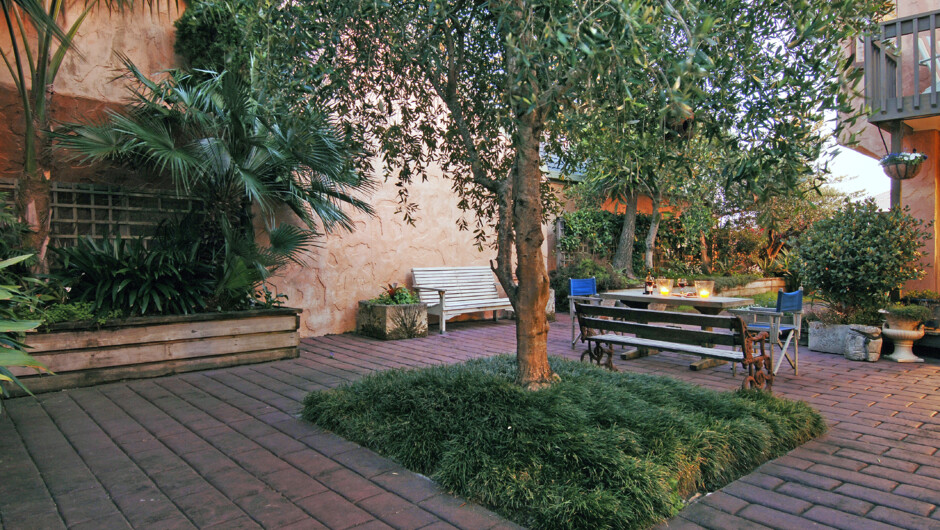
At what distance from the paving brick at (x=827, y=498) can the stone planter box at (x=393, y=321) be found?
18.2ft

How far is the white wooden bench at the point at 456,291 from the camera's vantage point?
853cm

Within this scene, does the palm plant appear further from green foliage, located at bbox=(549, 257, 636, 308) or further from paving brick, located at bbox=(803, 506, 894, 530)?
green foliage, located at bbox=(549, 257, 636, 308)

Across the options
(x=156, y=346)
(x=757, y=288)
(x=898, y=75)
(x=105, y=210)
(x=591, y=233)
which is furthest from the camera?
(x=757, y=288)

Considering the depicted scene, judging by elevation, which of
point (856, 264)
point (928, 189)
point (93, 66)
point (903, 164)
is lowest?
point (856, 264)

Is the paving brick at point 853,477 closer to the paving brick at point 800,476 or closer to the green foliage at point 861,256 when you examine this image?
the paving brick at point 800,476

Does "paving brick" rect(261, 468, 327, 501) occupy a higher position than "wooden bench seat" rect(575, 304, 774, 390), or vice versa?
"wooden bench seat" rect(575, 304, 774, 390)

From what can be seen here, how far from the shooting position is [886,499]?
2.81m

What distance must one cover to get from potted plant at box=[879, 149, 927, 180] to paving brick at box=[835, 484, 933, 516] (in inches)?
231

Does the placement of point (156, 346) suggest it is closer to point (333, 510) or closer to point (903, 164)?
point (333, 510)

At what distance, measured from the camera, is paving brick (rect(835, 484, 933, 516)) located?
2.71 meters

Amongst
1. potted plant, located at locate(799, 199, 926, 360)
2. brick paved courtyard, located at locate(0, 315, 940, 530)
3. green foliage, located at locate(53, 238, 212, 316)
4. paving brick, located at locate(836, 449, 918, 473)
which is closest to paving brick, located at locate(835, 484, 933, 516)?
brick paved courtyard, located at locate(0, 315, 940, 530)

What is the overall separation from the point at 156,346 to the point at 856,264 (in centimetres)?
776

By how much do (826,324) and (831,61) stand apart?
518 cm

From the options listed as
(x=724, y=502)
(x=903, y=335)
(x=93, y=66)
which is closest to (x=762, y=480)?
(x=724, y=502)
